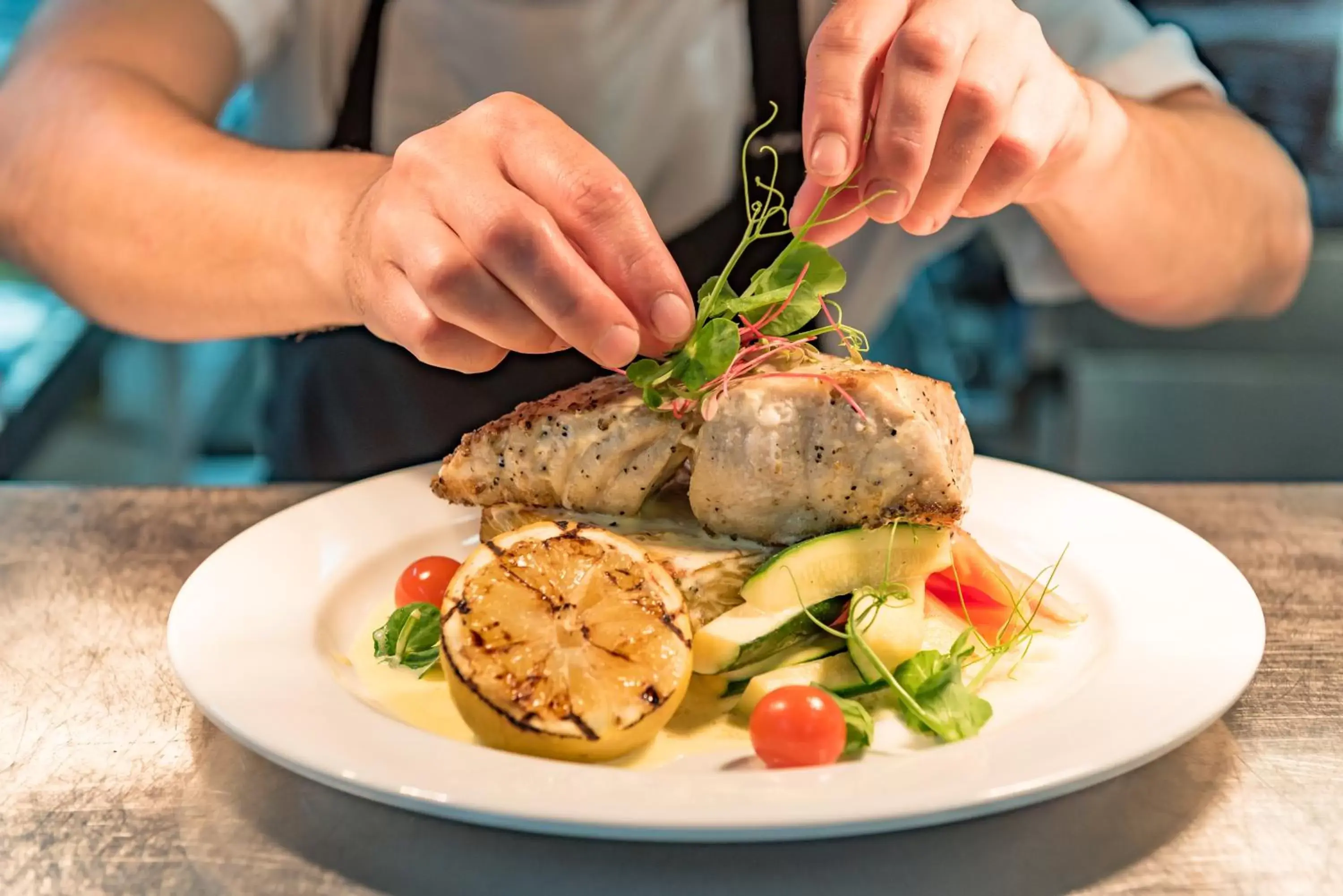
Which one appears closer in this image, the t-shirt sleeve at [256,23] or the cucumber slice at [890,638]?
the cucumber slice at [890,638]

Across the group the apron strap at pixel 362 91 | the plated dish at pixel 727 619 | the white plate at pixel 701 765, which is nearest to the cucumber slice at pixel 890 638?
the plated dish at pixel 727 619

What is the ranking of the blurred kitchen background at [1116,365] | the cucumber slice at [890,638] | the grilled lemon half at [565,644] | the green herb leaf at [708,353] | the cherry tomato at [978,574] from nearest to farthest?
the grilled lemon half at [565,644] → the cucumber slice at [890,638] → the green herb leaf at [708,353] → the cherry tomato at [978,574] → the blurred kitchen background at [1116,365]

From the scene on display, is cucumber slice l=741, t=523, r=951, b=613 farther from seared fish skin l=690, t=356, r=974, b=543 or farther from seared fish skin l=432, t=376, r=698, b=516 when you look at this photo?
seared fish skin l=432, t=376, r=698, b=516

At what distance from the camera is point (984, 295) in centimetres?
468

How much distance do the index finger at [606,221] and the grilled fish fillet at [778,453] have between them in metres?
0.19

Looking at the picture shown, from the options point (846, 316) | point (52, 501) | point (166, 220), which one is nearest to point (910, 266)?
point (846, 316)

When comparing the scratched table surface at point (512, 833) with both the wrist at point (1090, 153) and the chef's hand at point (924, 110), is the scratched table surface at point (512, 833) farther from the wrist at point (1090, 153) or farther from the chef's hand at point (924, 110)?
the wrist at point (1090, 153)

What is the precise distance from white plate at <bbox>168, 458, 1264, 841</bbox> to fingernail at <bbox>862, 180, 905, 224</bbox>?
588 millimetres

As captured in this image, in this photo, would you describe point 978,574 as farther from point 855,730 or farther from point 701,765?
point 701,765

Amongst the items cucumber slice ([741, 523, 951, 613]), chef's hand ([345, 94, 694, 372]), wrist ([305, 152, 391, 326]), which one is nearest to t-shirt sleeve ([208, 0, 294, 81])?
wrist ([305, 152, 391, 326])

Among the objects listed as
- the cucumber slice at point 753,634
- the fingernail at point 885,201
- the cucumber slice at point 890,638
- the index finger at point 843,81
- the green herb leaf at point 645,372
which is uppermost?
the index finger at point 843,81

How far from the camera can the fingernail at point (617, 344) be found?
146 cm

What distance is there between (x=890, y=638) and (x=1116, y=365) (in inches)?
130

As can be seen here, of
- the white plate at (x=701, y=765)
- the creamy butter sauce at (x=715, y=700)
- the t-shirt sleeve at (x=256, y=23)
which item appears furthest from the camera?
the t-shirt sleeve at (x=256, y=23)
